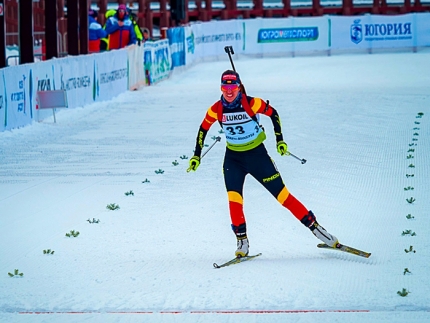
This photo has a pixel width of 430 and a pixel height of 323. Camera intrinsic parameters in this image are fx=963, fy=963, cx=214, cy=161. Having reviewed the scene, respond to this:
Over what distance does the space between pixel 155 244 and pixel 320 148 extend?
6836mm

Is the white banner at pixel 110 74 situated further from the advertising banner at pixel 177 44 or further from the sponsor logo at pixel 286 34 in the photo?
the sponsor logo at pixel 286 34

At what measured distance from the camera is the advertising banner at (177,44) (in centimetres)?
3152

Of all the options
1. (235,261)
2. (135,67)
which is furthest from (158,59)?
(235,261)

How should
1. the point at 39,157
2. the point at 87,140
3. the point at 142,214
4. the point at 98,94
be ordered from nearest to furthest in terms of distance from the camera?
the point at 142,214, the point at 39,157, the point at 87,140, the point at 98,94

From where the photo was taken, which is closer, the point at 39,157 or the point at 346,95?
the point at 39,157

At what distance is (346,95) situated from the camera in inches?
955

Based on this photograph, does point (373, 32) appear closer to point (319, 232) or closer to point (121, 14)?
point (121, 14)

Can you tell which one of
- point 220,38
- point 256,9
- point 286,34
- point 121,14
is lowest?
point 220,38

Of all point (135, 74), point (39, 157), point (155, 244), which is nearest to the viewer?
point (155, 244)

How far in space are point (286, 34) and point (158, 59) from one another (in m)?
9.98

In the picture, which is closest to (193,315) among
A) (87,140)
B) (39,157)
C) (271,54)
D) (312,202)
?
(312,202)

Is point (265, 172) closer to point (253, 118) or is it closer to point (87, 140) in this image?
point (253, 118)

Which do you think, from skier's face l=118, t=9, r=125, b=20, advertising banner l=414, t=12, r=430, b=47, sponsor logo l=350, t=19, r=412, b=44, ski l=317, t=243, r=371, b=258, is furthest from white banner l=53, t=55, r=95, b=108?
advertising banner l=414, t=12, r=430, b=47

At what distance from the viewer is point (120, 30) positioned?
29000mm
